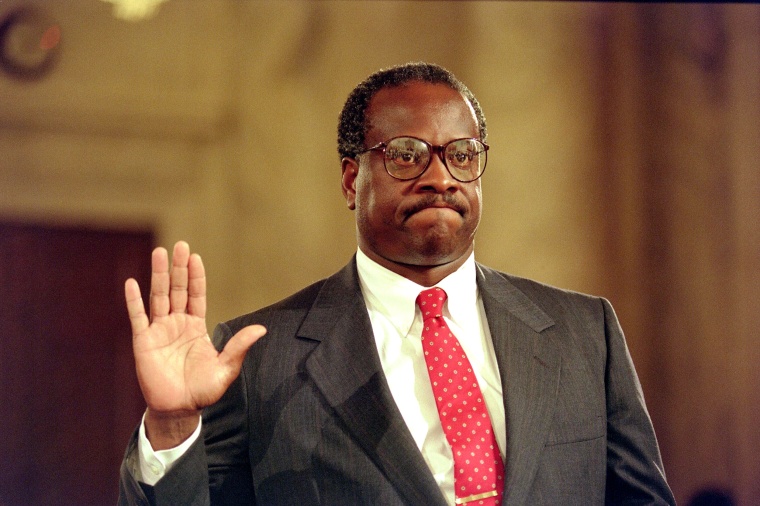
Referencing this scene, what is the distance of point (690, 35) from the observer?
2.61 m

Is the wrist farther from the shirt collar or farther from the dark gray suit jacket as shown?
the shirt collar

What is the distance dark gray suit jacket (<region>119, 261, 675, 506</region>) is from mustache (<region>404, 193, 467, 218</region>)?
0.20m

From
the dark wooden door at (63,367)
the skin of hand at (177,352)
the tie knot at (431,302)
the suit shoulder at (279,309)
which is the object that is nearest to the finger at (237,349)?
the skin of hand at (177,352)

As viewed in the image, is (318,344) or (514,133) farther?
(514,133)

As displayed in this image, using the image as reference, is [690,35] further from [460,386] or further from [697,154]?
[460,386]

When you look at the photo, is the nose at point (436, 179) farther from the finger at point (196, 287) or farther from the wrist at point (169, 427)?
the wrist at point (169, 427)

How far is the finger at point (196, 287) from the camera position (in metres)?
1.30

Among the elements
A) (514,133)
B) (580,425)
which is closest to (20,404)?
(580,425)

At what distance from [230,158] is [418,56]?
26.9 inches

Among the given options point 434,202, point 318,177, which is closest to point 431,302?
point 434,202

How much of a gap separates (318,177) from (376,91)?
780 millimetres

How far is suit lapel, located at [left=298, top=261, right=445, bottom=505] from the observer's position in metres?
1.31

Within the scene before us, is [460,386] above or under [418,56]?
under

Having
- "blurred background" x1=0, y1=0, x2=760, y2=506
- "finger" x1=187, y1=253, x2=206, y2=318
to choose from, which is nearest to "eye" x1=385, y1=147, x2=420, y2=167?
"finger" x1=187, y1=253, x2=206, y2=318
